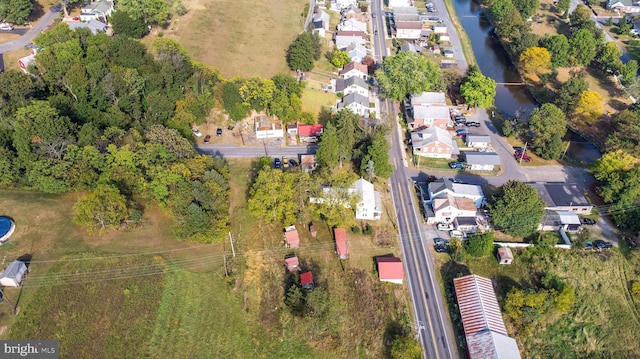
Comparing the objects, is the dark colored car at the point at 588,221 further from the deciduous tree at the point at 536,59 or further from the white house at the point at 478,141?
the deciduous tree at the point at 536,59

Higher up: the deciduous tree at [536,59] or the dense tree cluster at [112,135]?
the dense tree cluster at [112,135]

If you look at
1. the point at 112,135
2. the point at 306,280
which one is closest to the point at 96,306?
the point at 306,280

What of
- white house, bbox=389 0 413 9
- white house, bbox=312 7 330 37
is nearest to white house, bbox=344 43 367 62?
white house, bbox=312 7 330 37

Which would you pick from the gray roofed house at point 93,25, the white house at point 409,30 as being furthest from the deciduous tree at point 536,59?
the gray roofed house at point 93,25

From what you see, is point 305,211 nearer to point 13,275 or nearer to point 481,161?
point 481,161

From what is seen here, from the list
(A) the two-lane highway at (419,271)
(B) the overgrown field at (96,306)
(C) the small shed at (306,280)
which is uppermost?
(B) the overgrown field at (96,306)

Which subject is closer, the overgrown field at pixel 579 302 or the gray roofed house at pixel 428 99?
the overgrown field at pixel 579 302
